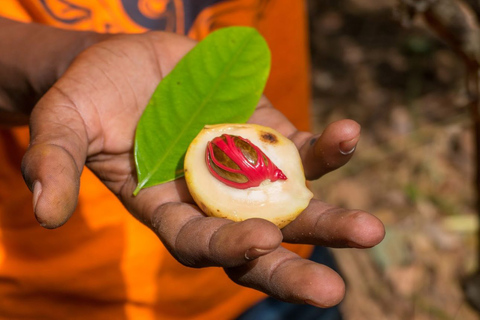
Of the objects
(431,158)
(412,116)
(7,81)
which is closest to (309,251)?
(7,81)

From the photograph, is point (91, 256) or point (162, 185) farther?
point (91, 256)

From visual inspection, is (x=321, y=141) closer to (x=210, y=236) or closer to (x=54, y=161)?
(x=210, y=236)

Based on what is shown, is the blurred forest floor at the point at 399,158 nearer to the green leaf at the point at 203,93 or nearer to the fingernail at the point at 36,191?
the green leaf at the point at 203,93

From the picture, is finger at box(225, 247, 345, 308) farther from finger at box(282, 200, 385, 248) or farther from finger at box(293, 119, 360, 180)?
finger at box(293, 119, 360, 180)

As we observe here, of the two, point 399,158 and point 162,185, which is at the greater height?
point 162,185

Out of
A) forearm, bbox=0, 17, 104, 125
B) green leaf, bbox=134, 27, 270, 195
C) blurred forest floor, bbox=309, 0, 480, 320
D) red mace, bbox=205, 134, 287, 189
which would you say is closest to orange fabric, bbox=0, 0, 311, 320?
forearm, bbox=0, 17, 104, 125

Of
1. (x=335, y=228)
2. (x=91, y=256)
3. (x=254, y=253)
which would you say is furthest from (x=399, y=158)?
(x=254, y=253)

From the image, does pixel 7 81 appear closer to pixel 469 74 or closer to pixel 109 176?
pixel 109 176
